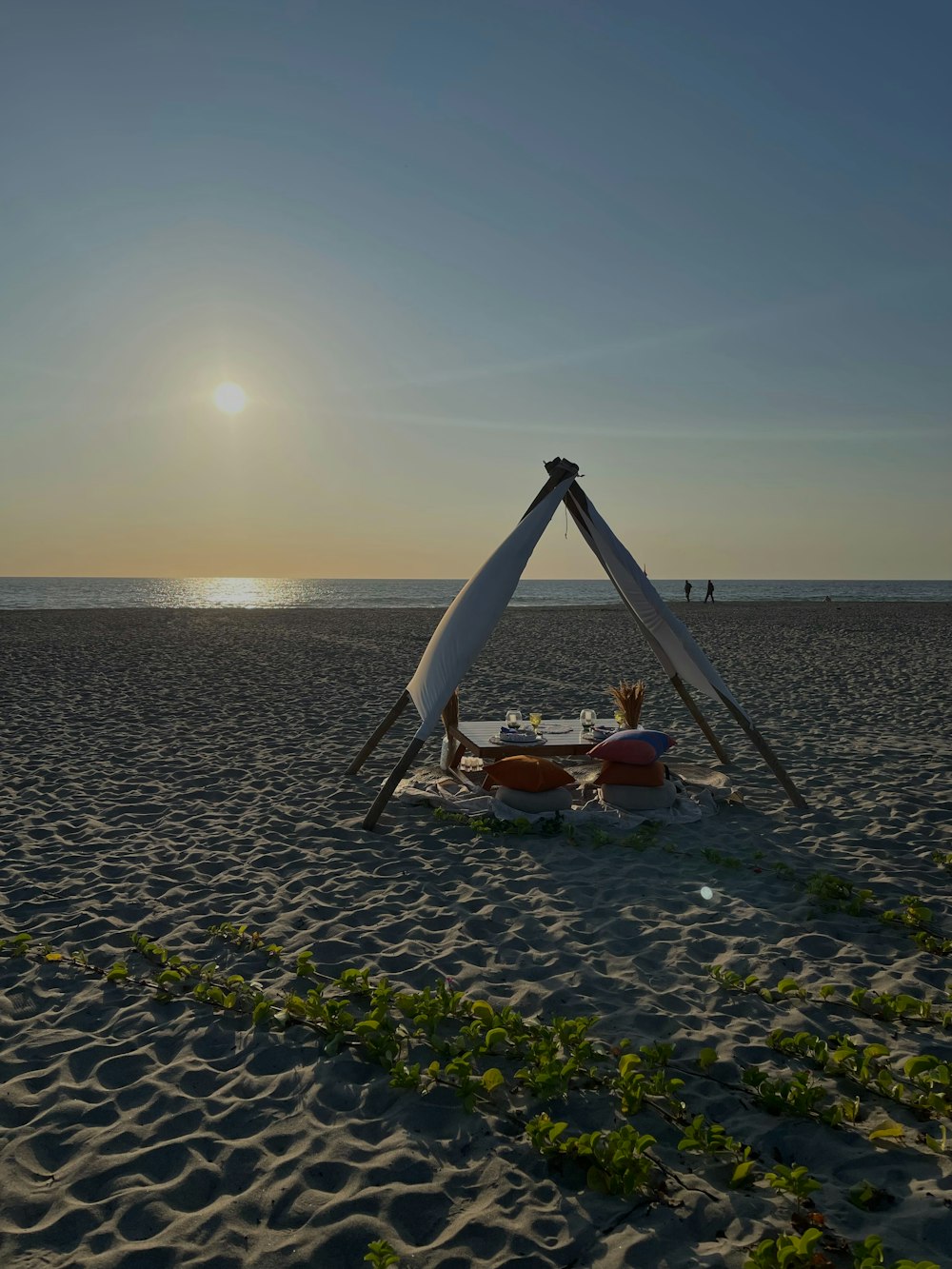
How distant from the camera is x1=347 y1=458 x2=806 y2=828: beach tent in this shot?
7.35 metres

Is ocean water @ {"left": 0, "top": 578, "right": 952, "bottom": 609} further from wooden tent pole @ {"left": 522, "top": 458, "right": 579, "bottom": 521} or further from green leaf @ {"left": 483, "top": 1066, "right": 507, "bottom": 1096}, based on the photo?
green leaf @ {"left": 483, "top": 1066, "right": 507, "bottom": 1096}

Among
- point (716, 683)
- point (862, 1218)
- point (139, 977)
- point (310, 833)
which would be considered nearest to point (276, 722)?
point (310, 833)

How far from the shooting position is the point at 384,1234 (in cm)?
291

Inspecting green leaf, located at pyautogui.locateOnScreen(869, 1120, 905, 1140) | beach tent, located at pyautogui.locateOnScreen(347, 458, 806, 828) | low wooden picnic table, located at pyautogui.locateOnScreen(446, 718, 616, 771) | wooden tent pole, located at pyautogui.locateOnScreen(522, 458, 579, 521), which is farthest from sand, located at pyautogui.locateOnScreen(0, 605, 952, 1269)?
wooden tent pole, located at pyautogui.locateOnScreen(522, 458, 579, 521)

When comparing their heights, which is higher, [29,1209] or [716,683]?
[716,683]

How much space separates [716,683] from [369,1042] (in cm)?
516

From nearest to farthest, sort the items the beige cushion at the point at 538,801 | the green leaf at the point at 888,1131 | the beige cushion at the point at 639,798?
the green leaf at the point at 888,1131
the beige cushion at the point at 538,801
the beige cushion at the point at 639,798

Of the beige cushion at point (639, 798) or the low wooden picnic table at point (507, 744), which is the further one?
the low wooden picnic table at point (507, 744)

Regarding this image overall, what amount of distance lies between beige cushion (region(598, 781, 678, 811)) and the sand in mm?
357

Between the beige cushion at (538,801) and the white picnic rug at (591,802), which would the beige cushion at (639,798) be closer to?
the white picnic rug at (591,802)

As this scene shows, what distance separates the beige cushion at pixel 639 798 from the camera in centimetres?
758

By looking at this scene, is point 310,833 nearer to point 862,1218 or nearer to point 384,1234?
point 384,1234

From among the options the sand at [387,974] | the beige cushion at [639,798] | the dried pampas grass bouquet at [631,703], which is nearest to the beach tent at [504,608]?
the dried pampas grass bouquet at [631,703]

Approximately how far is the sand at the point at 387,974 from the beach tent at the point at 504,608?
714 millimetres
